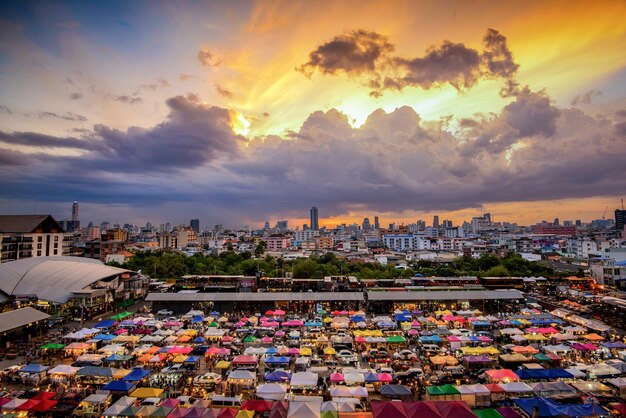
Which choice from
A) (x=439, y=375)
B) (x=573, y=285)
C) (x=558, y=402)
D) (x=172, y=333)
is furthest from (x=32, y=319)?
(x=573, y=285)

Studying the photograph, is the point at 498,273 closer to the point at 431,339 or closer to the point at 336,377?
the point at 431,339

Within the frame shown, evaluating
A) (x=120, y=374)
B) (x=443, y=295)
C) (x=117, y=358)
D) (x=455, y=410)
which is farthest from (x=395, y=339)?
(x=117, y=358)

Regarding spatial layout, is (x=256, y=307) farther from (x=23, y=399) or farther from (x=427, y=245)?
(x=427, y=245)

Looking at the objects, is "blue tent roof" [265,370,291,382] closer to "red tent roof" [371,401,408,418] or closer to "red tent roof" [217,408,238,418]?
"red tent roof" [217,408,238,418]

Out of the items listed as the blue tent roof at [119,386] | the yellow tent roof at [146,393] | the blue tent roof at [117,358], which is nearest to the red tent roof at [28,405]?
the blue tent roof at [119,386]

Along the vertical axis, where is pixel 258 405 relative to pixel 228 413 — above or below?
below

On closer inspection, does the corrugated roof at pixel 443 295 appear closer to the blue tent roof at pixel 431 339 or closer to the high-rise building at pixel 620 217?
the blue tent roof at pixel 431 339
